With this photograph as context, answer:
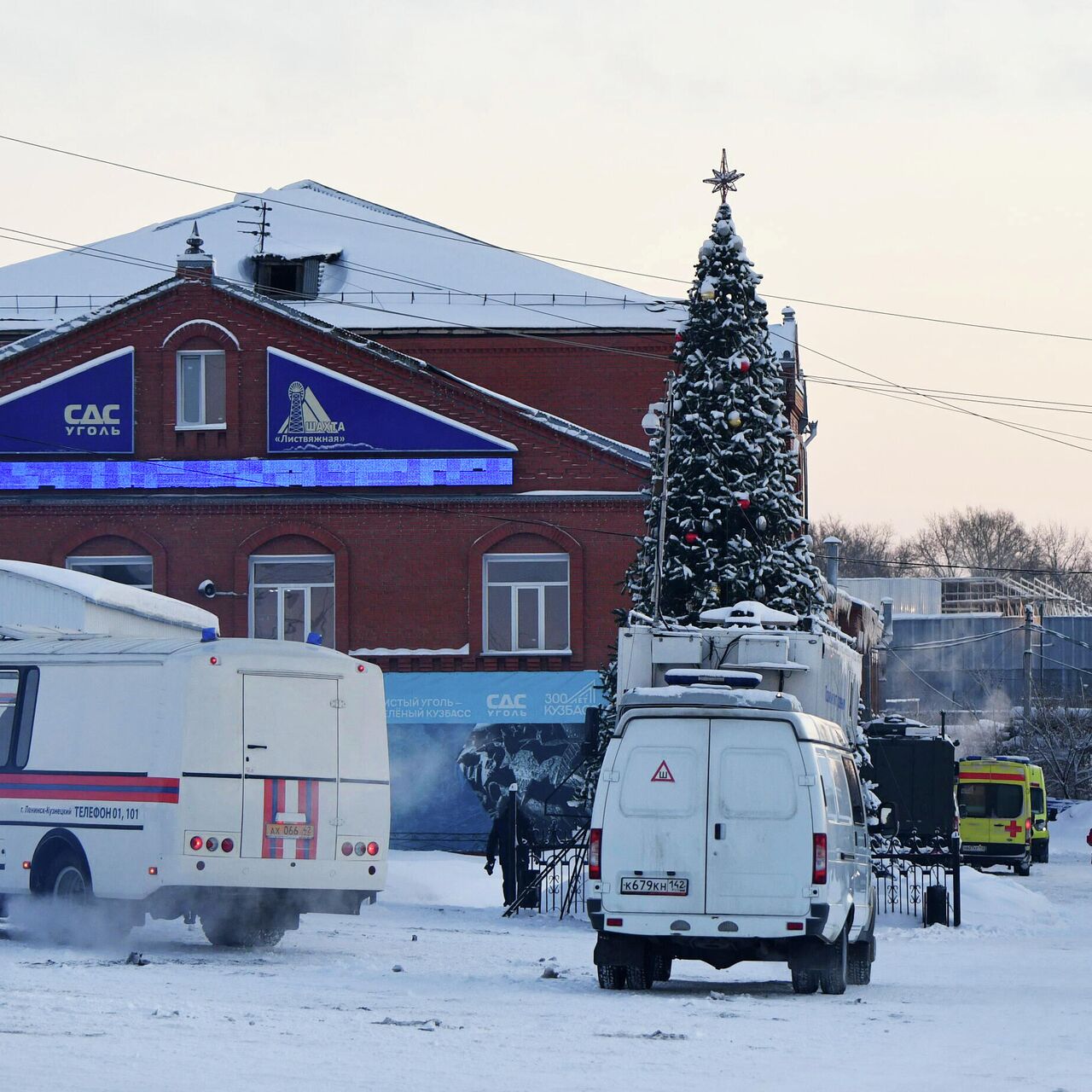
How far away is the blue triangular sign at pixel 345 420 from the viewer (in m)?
36.7

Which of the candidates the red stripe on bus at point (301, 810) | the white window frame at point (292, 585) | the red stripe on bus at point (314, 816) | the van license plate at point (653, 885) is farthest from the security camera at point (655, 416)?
the van license plate at point (653, 885)

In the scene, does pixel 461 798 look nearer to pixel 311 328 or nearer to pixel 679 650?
pixel 311 328

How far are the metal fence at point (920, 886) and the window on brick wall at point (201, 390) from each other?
15393 millimetres

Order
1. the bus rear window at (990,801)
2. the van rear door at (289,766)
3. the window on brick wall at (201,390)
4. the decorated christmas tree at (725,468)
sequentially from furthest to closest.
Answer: the bus rear window at (990,801) < the window on brick wall at (201,390) < the decorated christmas tree at (725,468) < the van rear door at (289,766)

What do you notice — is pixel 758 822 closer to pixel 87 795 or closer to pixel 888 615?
pixel 87 795

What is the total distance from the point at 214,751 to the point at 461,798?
65.7ft

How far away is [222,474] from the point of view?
1464 inches

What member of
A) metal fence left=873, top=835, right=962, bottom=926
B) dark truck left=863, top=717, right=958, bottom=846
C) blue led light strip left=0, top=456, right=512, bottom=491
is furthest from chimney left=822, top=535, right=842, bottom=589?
metal fence left=873, top=835, right=962, bottom=926

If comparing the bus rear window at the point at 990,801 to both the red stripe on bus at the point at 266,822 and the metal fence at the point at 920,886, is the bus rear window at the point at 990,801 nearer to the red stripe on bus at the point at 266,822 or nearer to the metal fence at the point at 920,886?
the metal fence at the point at 920,886

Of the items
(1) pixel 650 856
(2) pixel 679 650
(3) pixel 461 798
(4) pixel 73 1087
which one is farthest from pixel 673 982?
(3) pixel 461 798

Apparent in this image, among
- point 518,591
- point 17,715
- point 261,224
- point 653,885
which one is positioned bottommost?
point 653,885

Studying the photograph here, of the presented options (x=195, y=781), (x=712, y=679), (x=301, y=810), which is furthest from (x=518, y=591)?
(x=712, y=679)

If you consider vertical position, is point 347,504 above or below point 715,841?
above

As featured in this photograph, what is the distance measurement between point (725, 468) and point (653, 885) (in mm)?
13252
